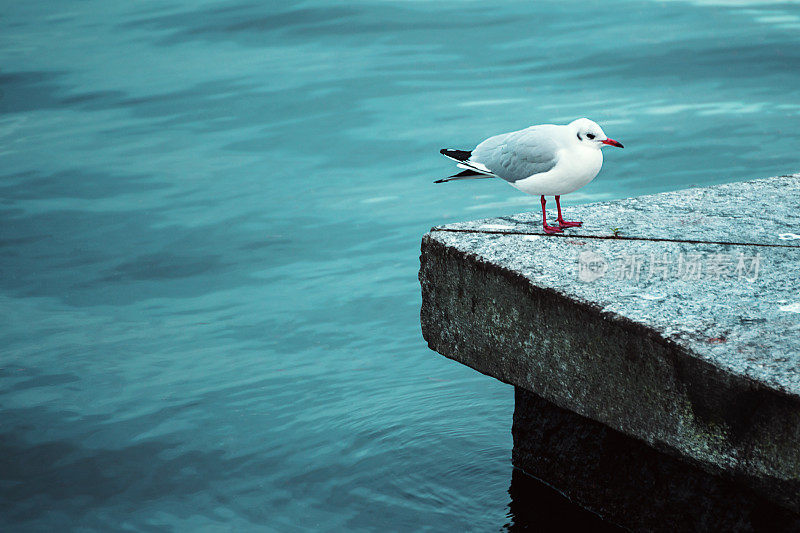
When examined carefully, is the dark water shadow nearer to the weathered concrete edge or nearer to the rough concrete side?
the rough concrete side

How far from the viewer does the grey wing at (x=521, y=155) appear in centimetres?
319

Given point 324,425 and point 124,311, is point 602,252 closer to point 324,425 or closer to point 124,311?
point 324,425

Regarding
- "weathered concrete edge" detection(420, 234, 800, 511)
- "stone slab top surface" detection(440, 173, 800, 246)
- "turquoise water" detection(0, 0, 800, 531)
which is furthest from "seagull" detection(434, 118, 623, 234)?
"turquoise water" detection(0, 0, 800, 531)

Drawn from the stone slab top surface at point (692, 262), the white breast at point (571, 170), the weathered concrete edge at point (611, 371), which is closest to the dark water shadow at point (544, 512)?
the weathered concrete edge at point (611, 371)

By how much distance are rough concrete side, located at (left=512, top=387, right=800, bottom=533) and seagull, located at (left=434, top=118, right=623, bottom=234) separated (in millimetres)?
664

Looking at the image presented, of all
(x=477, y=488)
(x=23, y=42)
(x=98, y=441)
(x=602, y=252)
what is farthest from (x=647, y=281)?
(x=23, y=42)

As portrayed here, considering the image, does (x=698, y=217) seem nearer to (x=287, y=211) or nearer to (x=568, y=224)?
(x=568, y=224)

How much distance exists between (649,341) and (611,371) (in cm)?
17

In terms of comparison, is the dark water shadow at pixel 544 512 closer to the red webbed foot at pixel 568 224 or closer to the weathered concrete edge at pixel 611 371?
the weathered concrete edge at pixel 611 371

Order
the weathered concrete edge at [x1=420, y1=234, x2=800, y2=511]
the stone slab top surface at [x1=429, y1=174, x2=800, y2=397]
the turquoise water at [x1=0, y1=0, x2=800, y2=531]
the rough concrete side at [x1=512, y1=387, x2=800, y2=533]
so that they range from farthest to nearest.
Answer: the turquoise water at [x1=0, y1=0, x2=800, y2=531], the rough concrete side at [x1=512, y1=387, x2=800, y2=533], the stone slab top surface at [x1=429, y1=174, x2=800, y2=397], the weathered concrete edge at [x1=420, y1=234, x2=800, y2=511]

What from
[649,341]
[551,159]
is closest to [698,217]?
[551,159]

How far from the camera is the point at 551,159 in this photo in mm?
3172

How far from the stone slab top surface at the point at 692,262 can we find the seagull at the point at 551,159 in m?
0.16

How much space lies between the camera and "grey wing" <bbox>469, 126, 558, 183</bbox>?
319cm
